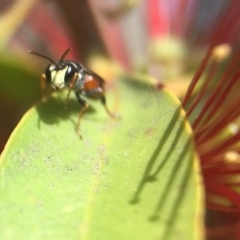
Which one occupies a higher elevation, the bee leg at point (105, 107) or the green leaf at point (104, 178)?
the bee leg at point (105, 107)

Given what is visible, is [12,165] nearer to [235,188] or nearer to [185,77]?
[235,188]

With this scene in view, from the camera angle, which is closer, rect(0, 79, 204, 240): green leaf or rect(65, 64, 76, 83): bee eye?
rect(0, 79, 204, 240): green leaf

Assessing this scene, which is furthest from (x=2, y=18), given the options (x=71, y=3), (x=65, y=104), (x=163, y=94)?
(x=163, y=94)

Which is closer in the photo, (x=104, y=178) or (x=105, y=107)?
(x=104, y=178)

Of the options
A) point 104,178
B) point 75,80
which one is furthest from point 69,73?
point 104,178

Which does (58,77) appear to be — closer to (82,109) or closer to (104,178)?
(82,109)

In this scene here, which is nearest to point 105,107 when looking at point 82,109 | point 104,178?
point 82,109

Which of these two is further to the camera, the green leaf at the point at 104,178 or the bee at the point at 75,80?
the bee at the point at 75,80
